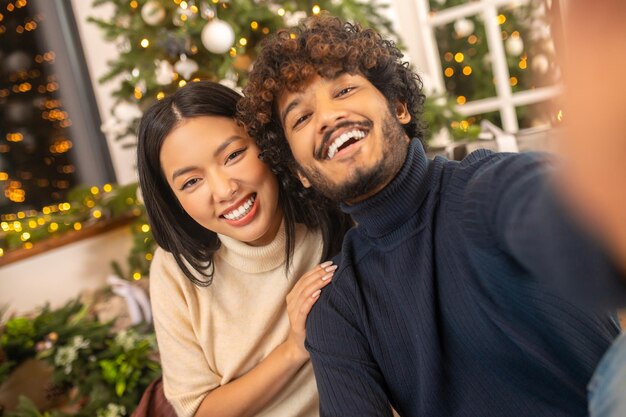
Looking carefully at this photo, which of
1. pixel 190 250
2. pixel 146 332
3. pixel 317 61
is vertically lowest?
pixel 146 332

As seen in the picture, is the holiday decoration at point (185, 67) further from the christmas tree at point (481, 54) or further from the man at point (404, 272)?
the christmas tree at point (481, 54)

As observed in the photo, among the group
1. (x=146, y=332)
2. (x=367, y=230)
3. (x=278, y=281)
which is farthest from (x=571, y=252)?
(x=146, y=332)

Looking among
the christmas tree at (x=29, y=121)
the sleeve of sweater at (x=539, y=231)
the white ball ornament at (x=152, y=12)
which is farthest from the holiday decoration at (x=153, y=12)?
the sleeve of sweater at (x=539, y=231)

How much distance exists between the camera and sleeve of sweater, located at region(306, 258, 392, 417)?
3.54 feet

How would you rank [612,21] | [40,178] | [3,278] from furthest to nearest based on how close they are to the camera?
1. [40,178]
2. [3,278]
3. [612,21]

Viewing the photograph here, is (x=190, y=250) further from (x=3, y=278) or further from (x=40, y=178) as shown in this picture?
(x=40, y=178)

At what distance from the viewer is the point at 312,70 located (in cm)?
108

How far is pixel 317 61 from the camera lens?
109 centimetres

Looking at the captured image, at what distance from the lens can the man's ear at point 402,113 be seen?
1194mm

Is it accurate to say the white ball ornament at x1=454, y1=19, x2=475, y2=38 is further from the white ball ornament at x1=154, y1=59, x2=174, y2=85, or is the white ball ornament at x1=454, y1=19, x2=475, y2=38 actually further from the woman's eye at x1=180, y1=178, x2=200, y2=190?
the woman's eye at x1=180, y1=178, x2=200, y2=190

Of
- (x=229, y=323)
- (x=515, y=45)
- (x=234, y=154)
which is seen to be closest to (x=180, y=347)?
(x=229, y=323)

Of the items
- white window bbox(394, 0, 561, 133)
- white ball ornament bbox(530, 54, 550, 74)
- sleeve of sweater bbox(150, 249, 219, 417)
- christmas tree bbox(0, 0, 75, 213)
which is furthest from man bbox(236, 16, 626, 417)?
christmas tree bbox(0, 0, 75, 213)

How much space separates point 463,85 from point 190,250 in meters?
2.80

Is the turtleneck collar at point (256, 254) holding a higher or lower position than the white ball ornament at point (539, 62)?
lower
